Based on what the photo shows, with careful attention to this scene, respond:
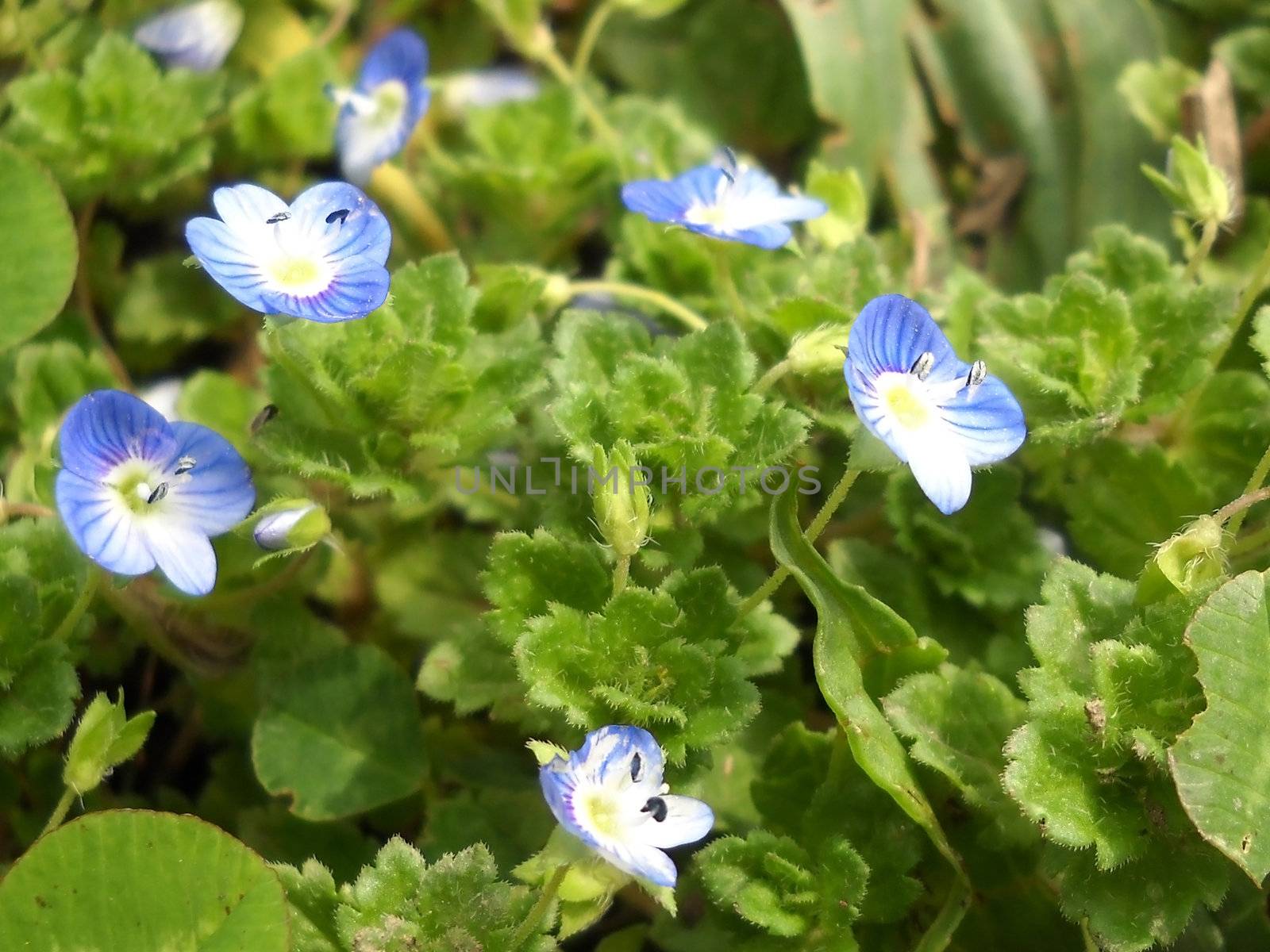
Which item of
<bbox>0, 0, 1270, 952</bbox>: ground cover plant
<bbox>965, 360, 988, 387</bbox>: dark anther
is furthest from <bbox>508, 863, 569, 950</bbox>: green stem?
<bbox>965, 360, 988, 387</bbox>: dark anther

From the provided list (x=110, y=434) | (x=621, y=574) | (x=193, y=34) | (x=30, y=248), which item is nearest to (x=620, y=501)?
(x=621, y=574)

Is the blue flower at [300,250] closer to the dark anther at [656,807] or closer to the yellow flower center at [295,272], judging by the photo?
the yellow flower center at [295,272]

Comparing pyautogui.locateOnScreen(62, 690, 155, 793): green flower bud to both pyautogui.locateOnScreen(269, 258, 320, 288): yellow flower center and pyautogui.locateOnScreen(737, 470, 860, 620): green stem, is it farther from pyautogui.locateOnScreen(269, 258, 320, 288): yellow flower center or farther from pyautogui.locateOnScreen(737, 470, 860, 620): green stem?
pyautogui.locateOnScreen(737, 470, 860, 620): green stem

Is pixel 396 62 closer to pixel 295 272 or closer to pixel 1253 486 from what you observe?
pixel 295 272

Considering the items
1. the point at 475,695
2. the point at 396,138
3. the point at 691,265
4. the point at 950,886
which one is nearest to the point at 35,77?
the point at 396,138

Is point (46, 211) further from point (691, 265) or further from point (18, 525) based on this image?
point (691, 265)

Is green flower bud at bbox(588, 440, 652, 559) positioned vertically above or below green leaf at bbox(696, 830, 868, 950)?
above

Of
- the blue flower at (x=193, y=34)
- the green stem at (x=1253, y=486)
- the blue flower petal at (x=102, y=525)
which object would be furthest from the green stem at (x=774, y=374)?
the blue flower at (x=193, y=34)
